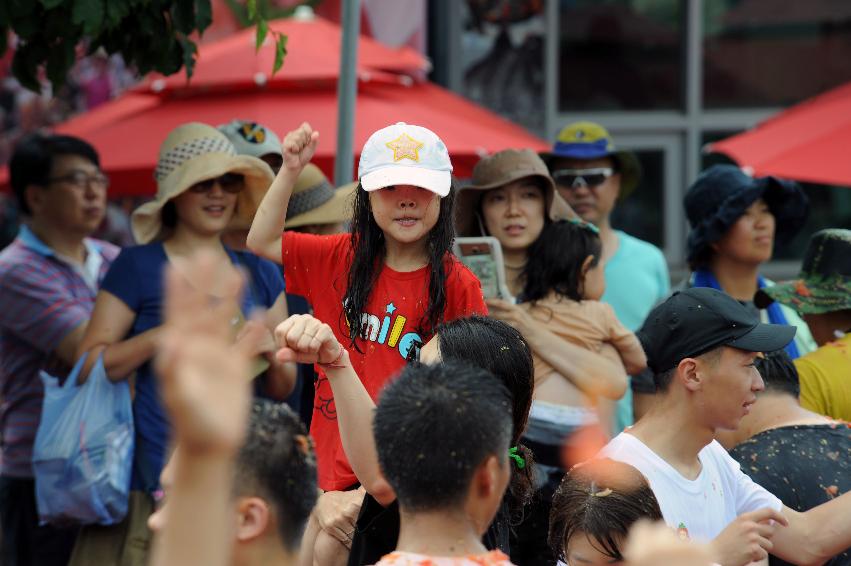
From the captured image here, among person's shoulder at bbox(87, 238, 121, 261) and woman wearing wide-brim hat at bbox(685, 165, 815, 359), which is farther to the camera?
person's shoulder at bbox(87, 238, 121, 261)

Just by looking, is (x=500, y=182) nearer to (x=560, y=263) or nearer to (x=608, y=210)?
(x=560, y=263)

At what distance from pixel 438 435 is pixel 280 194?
141 cm

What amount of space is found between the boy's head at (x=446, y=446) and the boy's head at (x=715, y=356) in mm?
1124

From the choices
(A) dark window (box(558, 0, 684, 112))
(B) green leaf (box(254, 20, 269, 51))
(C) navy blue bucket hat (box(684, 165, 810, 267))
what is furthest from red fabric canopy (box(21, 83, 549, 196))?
(A) dark window (box(558, 0, 684, 112))

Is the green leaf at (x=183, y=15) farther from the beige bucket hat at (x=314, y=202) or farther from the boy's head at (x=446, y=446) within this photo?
the boy's head at (x=446, y=446)

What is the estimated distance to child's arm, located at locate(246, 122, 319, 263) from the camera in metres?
3.78

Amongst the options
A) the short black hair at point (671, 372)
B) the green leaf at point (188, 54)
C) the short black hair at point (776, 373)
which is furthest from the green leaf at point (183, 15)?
the short black hair at point (776, 373)

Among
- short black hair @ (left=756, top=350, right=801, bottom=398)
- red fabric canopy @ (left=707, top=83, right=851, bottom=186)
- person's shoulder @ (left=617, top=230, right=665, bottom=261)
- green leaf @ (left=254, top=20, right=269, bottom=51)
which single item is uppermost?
green leaf @ (left=254, top=20, right=269, bottom=51)

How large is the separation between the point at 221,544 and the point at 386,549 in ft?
4.55

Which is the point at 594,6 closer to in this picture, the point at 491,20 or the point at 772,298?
the point at 491,20

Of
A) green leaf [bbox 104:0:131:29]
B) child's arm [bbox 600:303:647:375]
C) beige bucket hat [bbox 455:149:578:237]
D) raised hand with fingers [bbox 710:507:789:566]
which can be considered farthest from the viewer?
beige bucket hat [bbox 455:149:578:237]

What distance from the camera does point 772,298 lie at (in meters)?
5.09

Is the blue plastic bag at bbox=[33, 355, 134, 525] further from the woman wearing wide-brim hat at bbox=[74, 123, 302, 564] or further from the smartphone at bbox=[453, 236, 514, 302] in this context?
the smartphone at bbox=[453, 236, 514, 302]

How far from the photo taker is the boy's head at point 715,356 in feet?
11.8
